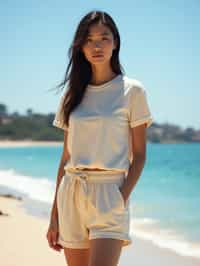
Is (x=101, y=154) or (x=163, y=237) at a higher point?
(x=101, y=154)

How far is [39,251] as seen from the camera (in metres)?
5.52

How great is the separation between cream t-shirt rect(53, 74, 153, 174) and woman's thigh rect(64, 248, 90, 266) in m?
0.42

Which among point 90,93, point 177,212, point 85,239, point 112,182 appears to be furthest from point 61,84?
point 177,212

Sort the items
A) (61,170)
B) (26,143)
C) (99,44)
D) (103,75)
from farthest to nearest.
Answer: (26,143), (61,170), (103,75), (99,44)

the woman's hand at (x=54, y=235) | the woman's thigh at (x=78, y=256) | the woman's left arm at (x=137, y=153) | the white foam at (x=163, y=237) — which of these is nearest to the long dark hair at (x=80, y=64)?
the woman's left arm at (x=137, y=153)

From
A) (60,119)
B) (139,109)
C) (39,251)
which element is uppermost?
(139,109)

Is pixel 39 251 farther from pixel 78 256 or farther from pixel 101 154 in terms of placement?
pixel 101 154

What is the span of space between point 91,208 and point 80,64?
31.6 inches

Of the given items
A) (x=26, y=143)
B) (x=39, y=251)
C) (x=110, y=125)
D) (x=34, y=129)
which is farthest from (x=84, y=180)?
(x=34, y=129)

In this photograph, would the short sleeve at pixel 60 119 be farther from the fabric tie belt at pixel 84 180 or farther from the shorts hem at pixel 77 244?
the shorts hem at pixel 77 244

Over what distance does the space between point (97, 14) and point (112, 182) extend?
2.78ft

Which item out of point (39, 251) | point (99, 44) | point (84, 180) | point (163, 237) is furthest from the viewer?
point (163, 237)

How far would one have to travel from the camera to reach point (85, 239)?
2.43 m

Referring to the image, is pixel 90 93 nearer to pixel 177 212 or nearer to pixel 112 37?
pixel 112 37
